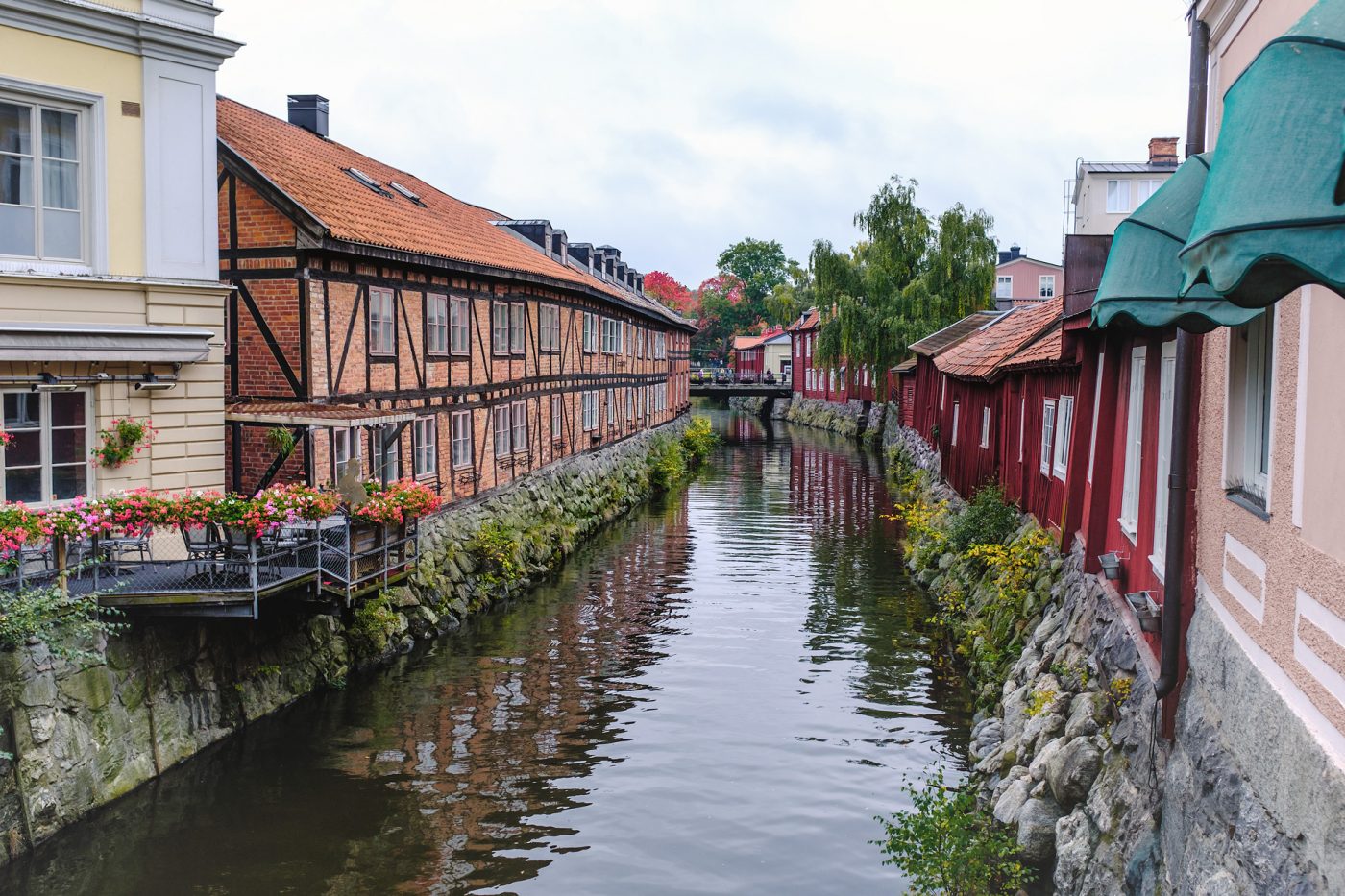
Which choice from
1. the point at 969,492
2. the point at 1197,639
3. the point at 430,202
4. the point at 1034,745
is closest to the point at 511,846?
the point at 1034,745

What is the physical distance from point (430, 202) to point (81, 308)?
536 inches

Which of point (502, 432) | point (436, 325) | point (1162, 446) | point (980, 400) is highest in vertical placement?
point (436, 325)

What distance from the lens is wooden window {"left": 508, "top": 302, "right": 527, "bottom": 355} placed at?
22.8 m

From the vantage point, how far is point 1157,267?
5855 millimetres

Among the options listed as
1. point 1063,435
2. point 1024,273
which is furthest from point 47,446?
point 1024,273

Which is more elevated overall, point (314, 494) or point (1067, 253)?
point (1067, 253)

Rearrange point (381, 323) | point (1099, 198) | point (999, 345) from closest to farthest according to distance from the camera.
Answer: point (381, 323) < point (999, 345) < point (1099, 198)

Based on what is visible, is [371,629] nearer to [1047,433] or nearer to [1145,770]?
[1047,433]

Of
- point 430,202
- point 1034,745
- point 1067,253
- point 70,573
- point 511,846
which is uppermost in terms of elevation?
point 430,202

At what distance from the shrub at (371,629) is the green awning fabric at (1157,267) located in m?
10.9

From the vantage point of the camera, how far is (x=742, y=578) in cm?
2122

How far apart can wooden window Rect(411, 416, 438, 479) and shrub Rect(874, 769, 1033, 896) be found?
11045 mm

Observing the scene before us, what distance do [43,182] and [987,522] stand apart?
43.3ft

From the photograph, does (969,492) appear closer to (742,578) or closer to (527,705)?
(742,578)
